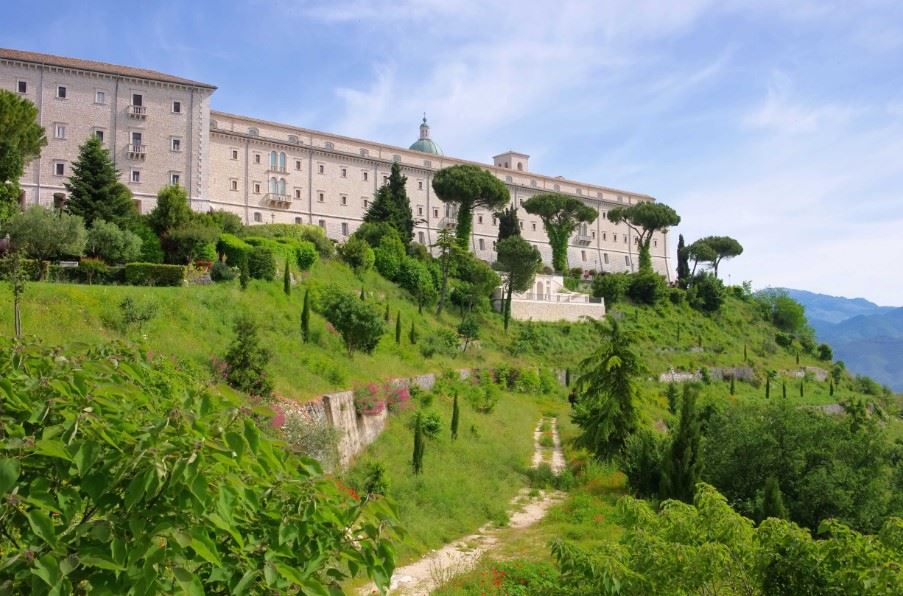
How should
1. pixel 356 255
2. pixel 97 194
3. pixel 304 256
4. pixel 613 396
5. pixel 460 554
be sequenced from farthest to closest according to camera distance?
pixel 356 255, pixel 304 256, pixel 97 194, pixel 613 396, pixel 460 554

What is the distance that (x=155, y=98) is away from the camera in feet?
153

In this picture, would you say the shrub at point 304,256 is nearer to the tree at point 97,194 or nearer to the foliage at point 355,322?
the tree at point 97,194

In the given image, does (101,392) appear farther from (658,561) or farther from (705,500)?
(705,500)

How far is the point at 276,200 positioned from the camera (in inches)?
2251

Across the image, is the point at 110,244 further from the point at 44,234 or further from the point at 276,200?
the point at 276,200

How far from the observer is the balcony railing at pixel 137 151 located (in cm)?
4578

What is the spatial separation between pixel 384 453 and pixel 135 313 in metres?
8.38

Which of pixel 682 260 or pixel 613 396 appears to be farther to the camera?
pixel 682 260

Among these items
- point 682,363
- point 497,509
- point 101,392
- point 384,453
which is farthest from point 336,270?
point 101,392

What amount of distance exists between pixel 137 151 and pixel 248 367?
33.1 meters

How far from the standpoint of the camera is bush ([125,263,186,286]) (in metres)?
27.1

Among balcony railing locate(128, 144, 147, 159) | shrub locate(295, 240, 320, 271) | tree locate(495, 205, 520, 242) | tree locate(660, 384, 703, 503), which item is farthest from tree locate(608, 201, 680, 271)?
tree locate(660, 384, 703, 503)

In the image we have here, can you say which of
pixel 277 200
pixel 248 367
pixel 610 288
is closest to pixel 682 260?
pixel 610 288

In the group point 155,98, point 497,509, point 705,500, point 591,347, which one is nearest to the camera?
point 705,500
